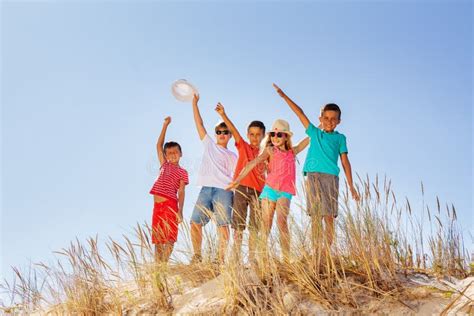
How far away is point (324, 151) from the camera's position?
18.1 feet

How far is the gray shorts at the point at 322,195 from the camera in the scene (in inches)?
170

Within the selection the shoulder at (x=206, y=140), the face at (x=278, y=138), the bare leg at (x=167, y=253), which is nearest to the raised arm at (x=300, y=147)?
the face at (x=278, y=138)

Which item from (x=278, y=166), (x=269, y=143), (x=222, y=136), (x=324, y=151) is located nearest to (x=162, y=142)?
(x=222, y=136)

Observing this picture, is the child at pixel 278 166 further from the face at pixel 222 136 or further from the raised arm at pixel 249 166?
Answer: the face at pixel 222 136

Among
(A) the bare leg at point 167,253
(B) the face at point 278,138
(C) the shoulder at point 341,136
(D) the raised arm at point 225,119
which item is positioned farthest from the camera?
(D) the raised arm at point 225,119

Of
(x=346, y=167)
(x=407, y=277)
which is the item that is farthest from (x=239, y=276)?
(x=346, y=167)

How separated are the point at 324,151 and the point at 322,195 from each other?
115cm

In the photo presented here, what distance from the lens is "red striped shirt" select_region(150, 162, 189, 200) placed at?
A: 6422mm

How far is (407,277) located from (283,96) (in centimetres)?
246

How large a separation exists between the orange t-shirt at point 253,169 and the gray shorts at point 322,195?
624 millimetres

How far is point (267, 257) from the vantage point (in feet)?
13.9

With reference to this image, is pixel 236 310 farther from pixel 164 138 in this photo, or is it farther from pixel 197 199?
pixel 164 138

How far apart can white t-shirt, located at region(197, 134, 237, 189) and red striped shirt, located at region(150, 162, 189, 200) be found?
1.23ft

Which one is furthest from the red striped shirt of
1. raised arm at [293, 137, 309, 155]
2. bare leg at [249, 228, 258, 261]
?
bare leg at [249, 228, 258, 261]
